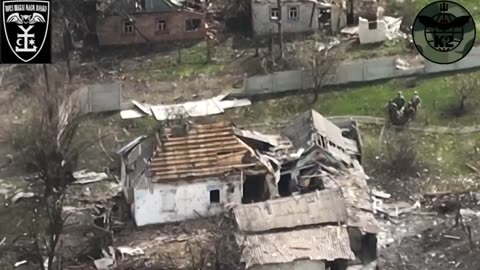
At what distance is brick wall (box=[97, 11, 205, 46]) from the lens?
38281mm

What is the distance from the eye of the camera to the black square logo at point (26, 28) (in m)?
23.0

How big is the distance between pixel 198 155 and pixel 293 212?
3.11 metres

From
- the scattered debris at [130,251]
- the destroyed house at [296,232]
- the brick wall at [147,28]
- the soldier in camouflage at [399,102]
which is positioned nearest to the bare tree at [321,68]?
the soldier in camouflage at [399,102]

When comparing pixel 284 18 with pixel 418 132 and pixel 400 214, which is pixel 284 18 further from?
pixel 400 214

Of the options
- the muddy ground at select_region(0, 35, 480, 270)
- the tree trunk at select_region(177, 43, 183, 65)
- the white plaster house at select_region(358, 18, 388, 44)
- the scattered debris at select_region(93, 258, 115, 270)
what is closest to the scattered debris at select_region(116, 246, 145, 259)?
the muddy ground at select_region(0, 35, 480, 270)

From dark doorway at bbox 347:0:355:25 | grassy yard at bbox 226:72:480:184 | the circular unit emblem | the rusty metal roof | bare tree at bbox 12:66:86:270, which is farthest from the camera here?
dark doorway at bbox 347:0:355:25

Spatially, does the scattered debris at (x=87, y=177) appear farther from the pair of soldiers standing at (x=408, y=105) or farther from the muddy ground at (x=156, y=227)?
the pair of soldiers standing at (x=408, y=105)

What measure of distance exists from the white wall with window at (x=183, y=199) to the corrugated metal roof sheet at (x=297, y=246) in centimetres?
261

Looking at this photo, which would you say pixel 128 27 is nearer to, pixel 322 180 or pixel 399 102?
pixel 399 102

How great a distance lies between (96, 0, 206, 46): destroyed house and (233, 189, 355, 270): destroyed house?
12187mm

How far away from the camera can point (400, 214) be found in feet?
95.9

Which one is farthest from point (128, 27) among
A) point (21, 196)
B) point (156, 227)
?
point (156, 227)

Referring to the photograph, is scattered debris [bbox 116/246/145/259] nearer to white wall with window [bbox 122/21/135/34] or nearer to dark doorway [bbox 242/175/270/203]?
dark doorway [bbox 242/175/270/203]

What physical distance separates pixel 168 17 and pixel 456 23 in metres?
11.2
